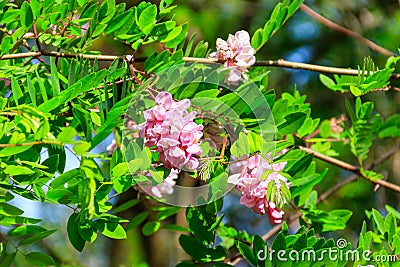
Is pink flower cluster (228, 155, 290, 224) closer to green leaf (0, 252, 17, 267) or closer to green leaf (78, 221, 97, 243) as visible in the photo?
green leaf (78, 221, 97, 243)

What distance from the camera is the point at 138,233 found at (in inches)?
63.8

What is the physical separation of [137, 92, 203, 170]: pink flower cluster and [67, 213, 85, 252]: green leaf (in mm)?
124

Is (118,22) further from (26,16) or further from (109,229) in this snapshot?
(109,229)

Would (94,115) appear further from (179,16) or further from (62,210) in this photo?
(62,210)

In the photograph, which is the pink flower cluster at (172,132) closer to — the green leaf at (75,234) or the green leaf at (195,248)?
the green leaf at (75,234)

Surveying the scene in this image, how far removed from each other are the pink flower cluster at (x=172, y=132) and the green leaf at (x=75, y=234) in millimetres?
124

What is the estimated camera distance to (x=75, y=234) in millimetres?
642

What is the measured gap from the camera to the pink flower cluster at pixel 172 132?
58 cm

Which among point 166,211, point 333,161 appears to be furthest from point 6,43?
point 333,161

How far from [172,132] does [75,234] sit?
0.16 meters

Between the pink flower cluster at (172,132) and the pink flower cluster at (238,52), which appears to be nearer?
the pink flower cluster at (172,132)

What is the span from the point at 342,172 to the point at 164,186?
1.25m

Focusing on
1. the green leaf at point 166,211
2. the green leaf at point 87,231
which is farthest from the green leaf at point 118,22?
the green leaf at point 166,211

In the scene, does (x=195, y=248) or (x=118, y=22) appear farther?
(x=195, y=248)
